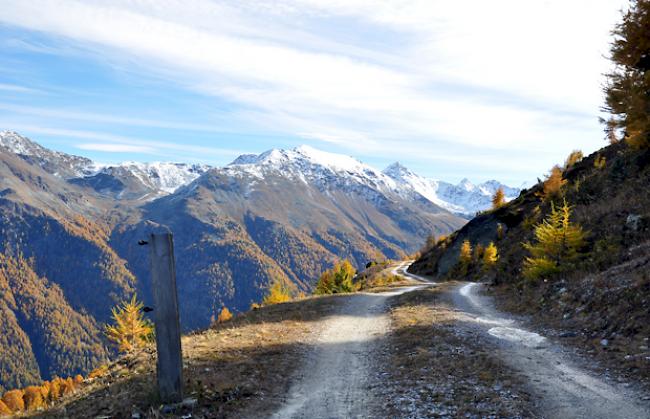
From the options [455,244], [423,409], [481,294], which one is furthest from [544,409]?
[455,244]

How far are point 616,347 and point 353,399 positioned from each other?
848cm

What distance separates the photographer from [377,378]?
1227 cm

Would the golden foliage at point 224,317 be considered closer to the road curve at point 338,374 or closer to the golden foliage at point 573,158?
the road curve at point 338,374

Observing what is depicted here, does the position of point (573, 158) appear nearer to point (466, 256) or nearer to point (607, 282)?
point (466, 256)

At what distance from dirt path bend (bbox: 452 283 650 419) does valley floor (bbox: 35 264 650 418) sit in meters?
0.02

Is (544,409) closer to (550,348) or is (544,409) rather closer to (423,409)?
(423,409)

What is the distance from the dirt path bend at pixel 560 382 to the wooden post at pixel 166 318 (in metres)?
7.75

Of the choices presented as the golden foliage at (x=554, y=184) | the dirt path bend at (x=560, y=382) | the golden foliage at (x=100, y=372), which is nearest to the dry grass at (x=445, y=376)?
the dirt path bend at (x=560, y=382)

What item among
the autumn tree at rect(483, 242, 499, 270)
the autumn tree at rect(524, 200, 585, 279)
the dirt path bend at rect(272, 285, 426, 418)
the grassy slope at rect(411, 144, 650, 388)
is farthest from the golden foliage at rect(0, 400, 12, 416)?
the autumn tree at rect(483, 242, 499, 270)

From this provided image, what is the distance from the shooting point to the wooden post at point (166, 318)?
9.47m

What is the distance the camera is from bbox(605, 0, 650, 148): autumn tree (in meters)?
30.4

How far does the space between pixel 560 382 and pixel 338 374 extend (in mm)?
5902

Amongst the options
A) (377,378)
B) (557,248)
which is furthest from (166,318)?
(557,248)

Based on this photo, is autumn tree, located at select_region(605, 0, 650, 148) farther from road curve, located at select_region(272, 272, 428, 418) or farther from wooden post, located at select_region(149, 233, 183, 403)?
wooden post, located at select_region(149, 233, 183, 403)
